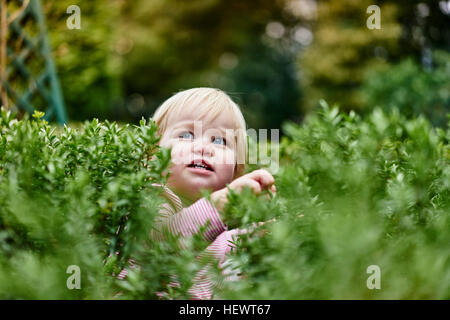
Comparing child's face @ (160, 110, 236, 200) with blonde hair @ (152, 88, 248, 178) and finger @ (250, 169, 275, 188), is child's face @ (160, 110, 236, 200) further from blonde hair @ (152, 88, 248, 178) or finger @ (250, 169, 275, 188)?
finger @ (250, 169, 275, 188)

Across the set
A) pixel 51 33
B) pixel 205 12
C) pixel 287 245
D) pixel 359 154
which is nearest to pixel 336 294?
pixel 287 245

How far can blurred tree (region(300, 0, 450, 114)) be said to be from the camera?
1482cm

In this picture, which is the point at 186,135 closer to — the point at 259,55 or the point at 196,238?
the point at 196,238

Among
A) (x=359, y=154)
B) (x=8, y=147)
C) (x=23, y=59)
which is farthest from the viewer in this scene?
(x=23, y=59)

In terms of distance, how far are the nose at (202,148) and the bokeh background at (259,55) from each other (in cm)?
496

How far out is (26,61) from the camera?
5.69m

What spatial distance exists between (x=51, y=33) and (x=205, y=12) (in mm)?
19480

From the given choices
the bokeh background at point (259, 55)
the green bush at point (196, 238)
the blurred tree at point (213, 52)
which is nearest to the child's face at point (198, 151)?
the green bush at point (196, 238)

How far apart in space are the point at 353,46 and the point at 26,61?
13650 mm

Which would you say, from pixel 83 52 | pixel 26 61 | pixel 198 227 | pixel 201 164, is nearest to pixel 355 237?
pixel 198 227

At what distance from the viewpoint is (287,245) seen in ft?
3.42

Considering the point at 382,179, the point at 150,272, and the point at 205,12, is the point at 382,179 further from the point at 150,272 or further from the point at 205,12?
the point at 205,12

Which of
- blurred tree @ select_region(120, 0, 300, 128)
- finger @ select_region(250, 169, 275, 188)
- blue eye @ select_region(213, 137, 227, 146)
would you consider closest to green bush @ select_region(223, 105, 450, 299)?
finger @ select_region(250, 169, 275, 188)
